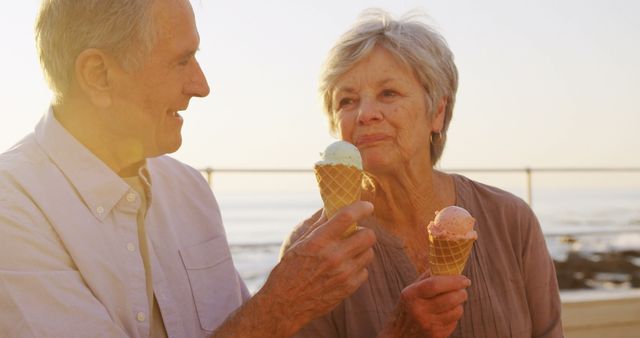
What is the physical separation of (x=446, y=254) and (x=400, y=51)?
0.82 meters

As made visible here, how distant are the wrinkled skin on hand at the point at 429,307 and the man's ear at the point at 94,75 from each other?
3.24 ft

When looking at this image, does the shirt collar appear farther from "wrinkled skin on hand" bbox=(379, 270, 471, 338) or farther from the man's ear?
"wrinkled skin on hand" bbox=(379, 270, 471, 338)

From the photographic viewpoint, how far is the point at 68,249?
6.19 ft

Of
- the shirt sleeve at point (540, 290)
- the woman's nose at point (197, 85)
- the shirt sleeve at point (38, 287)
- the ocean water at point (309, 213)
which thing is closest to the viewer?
the shirt sleeve at point (38, 287)

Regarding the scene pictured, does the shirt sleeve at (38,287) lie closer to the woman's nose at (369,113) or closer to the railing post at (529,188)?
the woman's nose at (369,113)

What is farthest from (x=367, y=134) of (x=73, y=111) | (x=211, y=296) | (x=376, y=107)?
(x=73, y=111)

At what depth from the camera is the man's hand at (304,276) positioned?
1797 mm

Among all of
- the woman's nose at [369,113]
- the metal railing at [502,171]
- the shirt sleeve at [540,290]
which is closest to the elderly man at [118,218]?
the woman's nose at [369,113]

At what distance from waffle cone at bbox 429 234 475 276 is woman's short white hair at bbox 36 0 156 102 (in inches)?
38.7

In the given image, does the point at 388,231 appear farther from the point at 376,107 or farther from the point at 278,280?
the point at 278,280

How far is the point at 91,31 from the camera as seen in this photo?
1.97 m

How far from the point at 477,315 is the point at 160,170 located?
119cm

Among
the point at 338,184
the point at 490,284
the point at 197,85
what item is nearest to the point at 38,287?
the point at 197,85

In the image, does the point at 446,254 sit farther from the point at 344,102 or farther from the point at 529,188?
the point at 529,188
